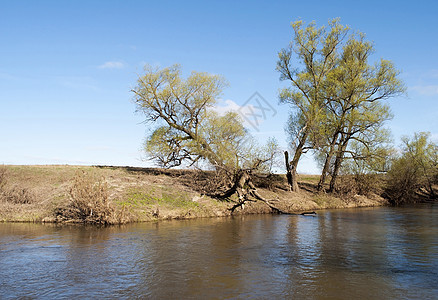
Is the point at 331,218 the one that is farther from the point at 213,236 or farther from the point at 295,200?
the point at 213,236

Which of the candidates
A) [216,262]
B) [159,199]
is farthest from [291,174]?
[216,262]

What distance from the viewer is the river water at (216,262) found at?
1035 centimetres

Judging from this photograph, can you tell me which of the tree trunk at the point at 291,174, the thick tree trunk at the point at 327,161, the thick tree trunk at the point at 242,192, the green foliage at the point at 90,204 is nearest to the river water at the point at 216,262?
the green foliage at the point at 90,204

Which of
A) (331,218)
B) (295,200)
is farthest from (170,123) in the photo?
(331,218)

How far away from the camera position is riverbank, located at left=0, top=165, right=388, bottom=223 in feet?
71.4

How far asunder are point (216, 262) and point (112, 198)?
12.9 metres

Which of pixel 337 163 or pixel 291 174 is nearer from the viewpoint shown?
pixel 291 174

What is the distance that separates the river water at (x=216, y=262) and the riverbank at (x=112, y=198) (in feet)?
4.85

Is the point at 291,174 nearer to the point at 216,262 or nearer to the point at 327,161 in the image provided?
the point at 327,161

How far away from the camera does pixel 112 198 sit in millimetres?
24281

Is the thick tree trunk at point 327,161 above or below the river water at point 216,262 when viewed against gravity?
above

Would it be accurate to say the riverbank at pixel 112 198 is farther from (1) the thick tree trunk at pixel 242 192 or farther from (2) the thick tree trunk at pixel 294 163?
(2) the thick tree trunk at pixel 294 163

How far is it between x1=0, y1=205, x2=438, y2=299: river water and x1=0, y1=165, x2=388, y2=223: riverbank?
1.48 m

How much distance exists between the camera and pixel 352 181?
39656 mm
